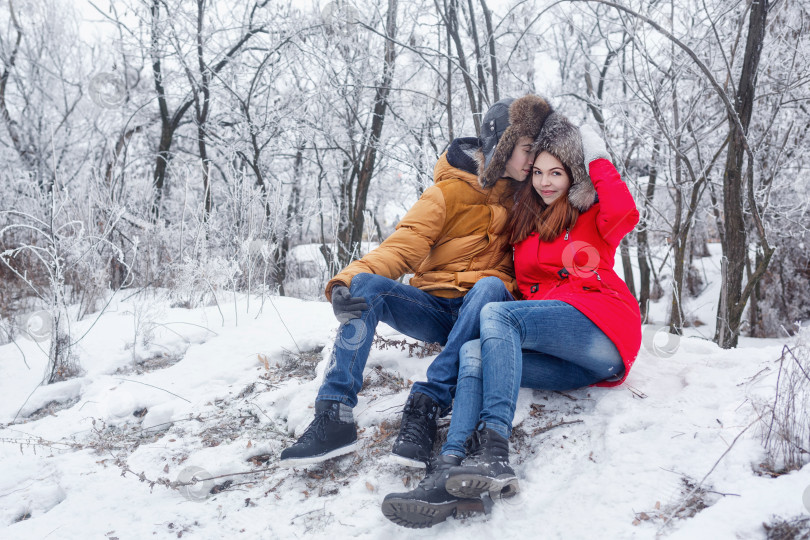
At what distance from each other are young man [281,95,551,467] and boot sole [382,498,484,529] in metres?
0.27

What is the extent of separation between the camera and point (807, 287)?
7379mm

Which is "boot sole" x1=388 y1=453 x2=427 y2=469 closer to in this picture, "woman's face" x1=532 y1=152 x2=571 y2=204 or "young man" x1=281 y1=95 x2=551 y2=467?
"young man" x1=281 y1=95 x2=551 y2=467

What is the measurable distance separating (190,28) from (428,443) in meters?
7.55

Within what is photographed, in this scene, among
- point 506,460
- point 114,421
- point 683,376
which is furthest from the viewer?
point 114,421

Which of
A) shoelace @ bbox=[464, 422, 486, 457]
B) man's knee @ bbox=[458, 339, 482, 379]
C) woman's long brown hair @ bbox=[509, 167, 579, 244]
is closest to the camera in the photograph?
shoelace @ bbox=[464, 422, 486, 457]

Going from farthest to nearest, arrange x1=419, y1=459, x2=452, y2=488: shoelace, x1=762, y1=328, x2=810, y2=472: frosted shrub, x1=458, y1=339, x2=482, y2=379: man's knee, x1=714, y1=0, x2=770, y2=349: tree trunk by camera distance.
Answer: x1=714, y1=0, x2=770, y2=349: tree trunk < x1=458, y1=339, x2=482, y2=379: man's knee < x1=419, y1=459, x2=452, y2=488: shoelace < x1=762, y1=328, x2=810, y2=472: frosted shrub

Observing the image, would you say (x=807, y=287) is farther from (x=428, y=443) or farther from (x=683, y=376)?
(x=428, y=443)

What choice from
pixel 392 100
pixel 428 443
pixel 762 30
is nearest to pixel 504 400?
pixel 428 443

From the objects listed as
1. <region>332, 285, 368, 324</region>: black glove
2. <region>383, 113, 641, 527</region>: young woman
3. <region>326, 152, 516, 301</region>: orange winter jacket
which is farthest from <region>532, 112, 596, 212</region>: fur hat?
<region>332, 285, 368, 324</region>: black glove

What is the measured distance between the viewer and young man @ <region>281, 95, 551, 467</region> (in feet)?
6.42

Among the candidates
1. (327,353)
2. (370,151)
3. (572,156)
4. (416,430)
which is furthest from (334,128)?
(416,430)

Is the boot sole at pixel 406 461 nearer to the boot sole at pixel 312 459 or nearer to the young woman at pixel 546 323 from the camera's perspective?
the young woman at pixel 546 323

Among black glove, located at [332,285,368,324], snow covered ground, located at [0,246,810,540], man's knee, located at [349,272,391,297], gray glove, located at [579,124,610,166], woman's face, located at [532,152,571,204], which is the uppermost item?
gray glove, located at [579,124,610,166]

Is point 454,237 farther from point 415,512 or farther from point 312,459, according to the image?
point 415,512
